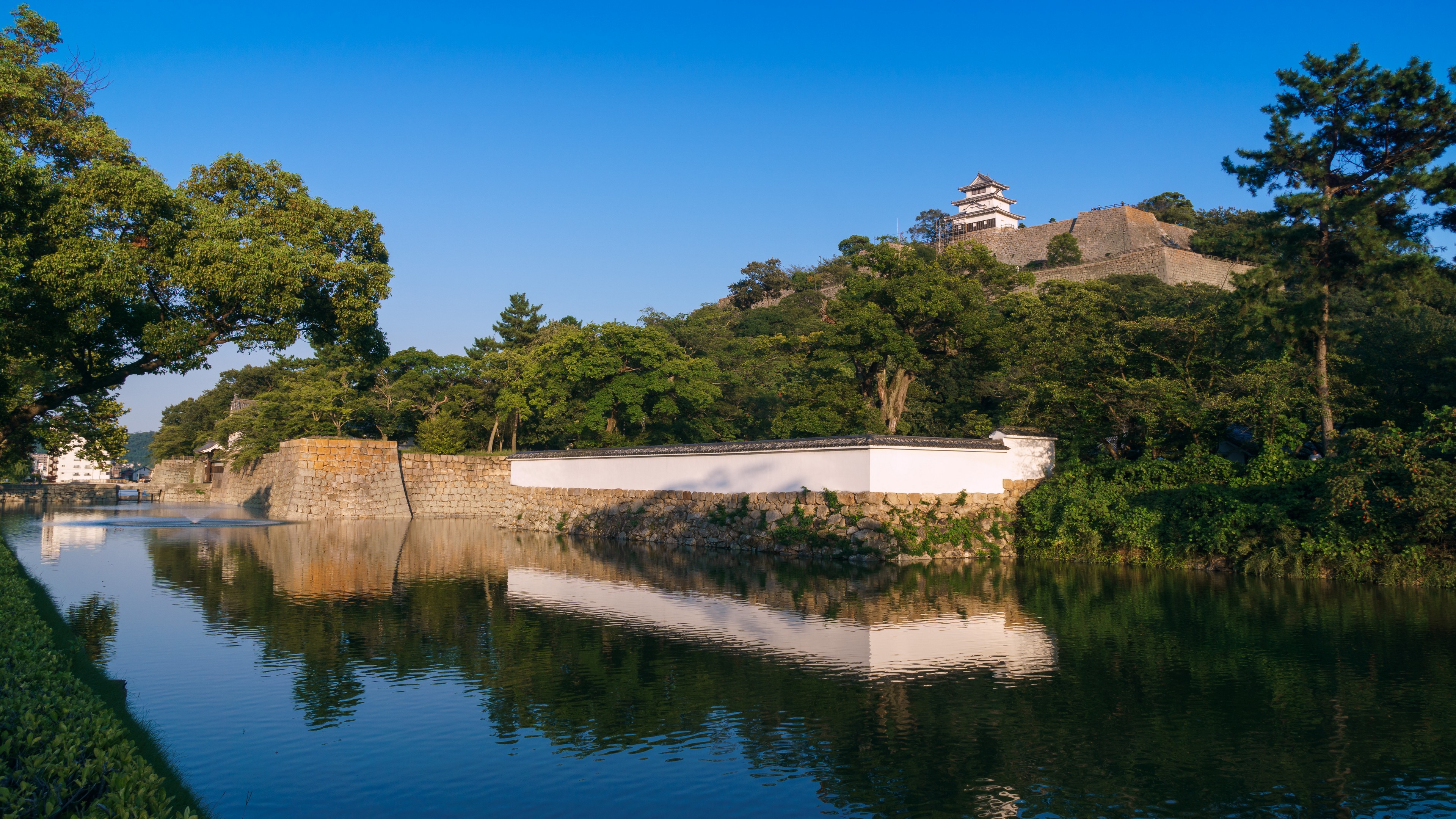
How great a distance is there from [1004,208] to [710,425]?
169 feet

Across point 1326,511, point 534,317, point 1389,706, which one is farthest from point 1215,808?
point 534,317

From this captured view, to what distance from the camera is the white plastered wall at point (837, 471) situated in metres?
16.7

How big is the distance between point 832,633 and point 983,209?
226ft

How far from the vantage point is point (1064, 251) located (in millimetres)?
53625

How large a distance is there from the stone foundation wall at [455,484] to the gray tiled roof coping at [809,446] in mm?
9528

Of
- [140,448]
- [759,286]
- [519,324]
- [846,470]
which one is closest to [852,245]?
[759,286]

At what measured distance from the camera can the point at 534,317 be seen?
144 ft

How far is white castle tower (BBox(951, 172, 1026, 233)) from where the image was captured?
236 feet

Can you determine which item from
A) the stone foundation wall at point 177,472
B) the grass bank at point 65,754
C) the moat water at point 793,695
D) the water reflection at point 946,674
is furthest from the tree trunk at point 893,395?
the stone foundation wall at point 177,472

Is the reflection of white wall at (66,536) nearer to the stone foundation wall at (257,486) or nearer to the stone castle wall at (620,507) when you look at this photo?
the stone foundation wall at (257,486)

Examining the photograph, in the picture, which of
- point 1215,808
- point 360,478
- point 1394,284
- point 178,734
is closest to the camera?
point 1215,808

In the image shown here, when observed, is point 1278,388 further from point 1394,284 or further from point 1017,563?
point 1017,563

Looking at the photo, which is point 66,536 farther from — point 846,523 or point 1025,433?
point 1025,433

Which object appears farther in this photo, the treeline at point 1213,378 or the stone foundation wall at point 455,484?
the stone foundation wall at point 455,484
